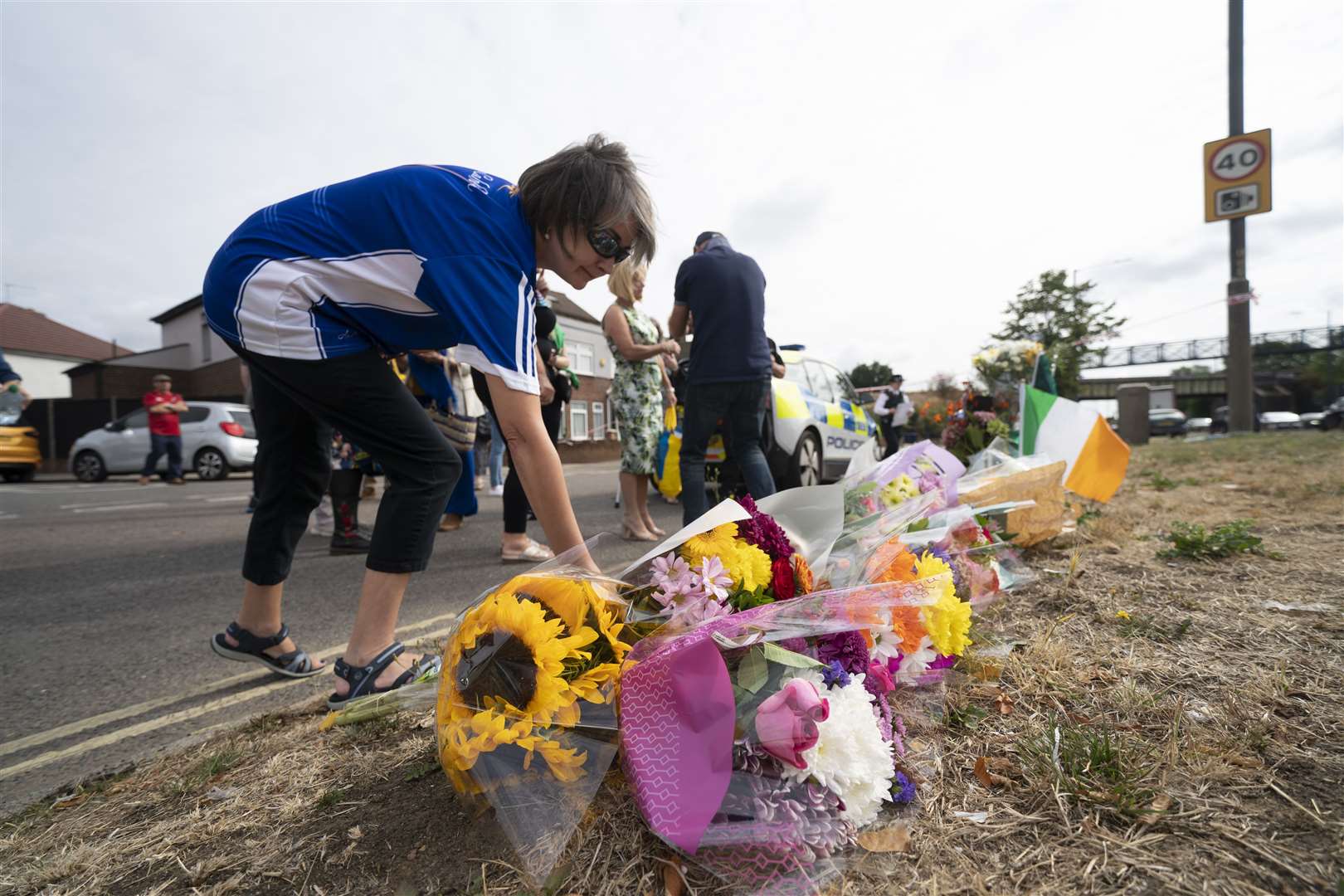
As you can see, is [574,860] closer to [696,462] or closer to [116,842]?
[116,842]

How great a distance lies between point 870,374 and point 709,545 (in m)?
70.9

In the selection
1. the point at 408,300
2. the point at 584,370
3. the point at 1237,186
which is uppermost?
the point at 1237,186

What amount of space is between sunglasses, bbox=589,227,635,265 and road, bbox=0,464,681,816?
158 centimetres

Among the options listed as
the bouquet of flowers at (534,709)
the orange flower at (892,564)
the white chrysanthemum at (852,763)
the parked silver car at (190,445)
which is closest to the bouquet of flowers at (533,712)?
the bouquet of flowers at (534,709)

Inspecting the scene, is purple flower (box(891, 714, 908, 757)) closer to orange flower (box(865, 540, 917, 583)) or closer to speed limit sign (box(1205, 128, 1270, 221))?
orange flower (box(865, 540, 917, 583))

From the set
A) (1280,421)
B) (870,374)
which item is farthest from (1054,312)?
(870,374)

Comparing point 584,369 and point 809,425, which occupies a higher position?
point 584,369

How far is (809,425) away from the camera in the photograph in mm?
6359

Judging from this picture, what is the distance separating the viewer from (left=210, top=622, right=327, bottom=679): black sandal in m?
2.15

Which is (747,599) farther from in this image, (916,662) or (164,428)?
(164,428)

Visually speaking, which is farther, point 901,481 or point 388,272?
point 901,481

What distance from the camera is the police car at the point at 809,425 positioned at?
6002 mm

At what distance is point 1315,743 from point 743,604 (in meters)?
1.13

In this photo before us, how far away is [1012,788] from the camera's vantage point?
1.24 meters
